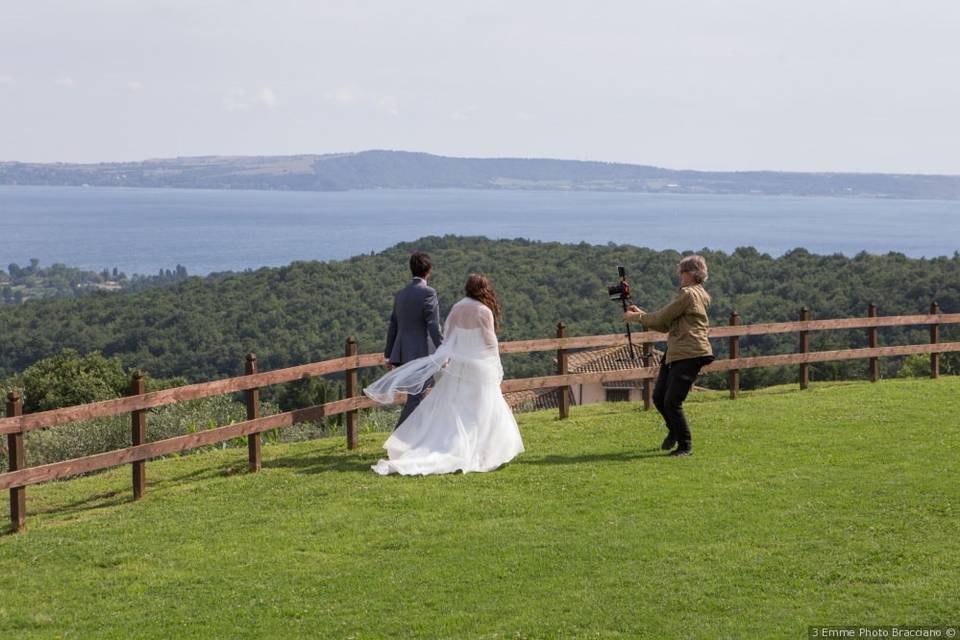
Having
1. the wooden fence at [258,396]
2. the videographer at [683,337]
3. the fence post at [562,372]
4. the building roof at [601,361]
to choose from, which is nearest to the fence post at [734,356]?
the wooden fence at [258,396]

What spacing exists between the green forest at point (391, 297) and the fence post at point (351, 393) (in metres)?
33.0

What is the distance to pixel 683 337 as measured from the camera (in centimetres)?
1109

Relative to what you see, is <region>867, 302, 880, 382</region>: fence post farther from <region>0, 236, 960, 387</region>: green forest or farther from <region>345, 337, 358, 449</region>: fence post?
<region>0, 236, 960, 387</region>: green forest

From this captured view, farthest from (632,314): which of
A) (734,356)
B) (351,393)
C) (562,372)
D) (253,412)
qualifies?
(734,356)

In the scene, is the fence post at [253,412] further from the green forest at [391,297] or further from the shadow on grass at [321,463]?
the green forest at [391,297]

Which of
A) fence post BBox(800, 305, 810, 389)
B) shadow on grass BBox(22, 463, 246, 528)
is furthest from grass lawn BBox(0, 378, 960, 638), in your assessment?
fence post BBox(800, 305, 810, 389)

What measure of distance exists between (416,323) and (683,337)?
2.60 meters

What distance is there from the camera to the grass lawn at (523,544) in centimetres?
651

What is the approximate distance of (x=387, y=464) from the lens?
10.8 metres

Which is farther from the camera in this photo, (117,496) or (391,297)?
(391,297)

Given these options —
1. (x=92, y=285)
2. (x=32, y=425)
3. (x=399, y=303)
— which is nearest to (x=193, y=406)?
(x=399, y=303)

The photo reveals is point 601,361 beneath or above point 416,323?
beneath

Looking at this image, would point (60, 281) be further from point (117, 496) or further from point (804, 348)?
point (117, 496)

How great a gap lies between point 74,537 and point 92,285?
6602 inches
